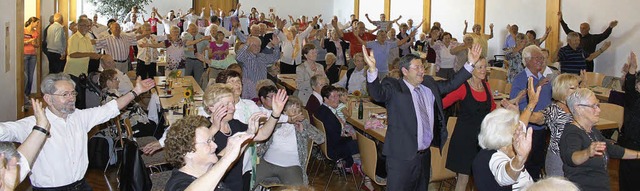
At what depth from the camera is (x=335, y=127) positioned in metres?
7.05

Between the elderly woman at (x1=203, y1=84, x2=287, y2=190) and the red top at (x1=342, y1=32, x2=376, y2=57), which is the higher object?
the red top at (x1=342, y1=32, x2=376, y2=57)

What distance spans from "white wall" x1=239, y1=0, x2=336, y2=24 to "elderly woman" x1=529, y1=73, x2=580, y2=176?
73.6 feet

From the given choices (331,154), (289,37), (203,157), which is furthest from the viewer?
(289,37)

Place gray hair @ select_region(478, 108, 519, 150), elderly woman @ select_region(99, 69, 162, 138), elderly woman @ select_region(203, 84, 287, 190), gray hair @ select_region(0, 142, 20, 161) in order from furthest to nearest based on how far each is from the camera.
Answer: elderly woman @ select_region(99, 69, 162, 138) → elderly woman @ select_region(203, 84, 287, 190) → gray hair @ select_region(478, 108, 519, 150) → gray hair @ select_region(0, 142, 20, 161)

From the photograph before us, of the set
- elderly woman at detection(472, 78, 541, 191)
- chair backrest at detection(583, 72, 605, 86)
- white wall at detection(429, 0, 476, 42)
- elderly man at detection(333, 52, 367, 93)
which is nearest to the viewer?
elderly woman at detection(472, 78, 541, 191)

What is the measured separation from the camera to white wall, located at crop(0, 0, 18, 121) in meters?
9.25

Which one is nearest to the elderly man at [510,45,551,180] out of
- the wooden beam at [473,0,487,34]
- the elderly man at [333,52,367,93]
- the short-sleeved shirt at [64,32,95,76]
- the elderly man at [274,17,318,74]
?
the elderly man at [333,52,367,93]

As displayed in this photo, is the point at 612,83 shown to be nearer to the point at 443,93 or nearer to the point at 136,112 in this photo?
the point at 443,93

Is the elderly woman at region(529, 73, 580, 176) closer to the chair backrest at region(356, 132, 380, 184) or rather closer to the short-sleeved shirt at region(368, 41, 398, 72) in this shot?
the chair backrest at region(356, 132, 380, 184)

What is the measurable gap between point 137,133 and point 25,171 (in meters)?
4.28

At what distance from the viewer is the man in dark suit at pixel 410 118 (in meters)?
5.32

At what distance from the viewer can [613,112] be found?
25.1ft

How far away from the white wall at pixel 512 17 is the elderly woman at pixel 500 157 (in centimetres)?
1169

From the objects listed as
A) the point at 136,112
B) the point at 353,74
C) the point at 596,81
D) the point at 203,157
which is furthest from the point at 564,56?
the point at 203,157
